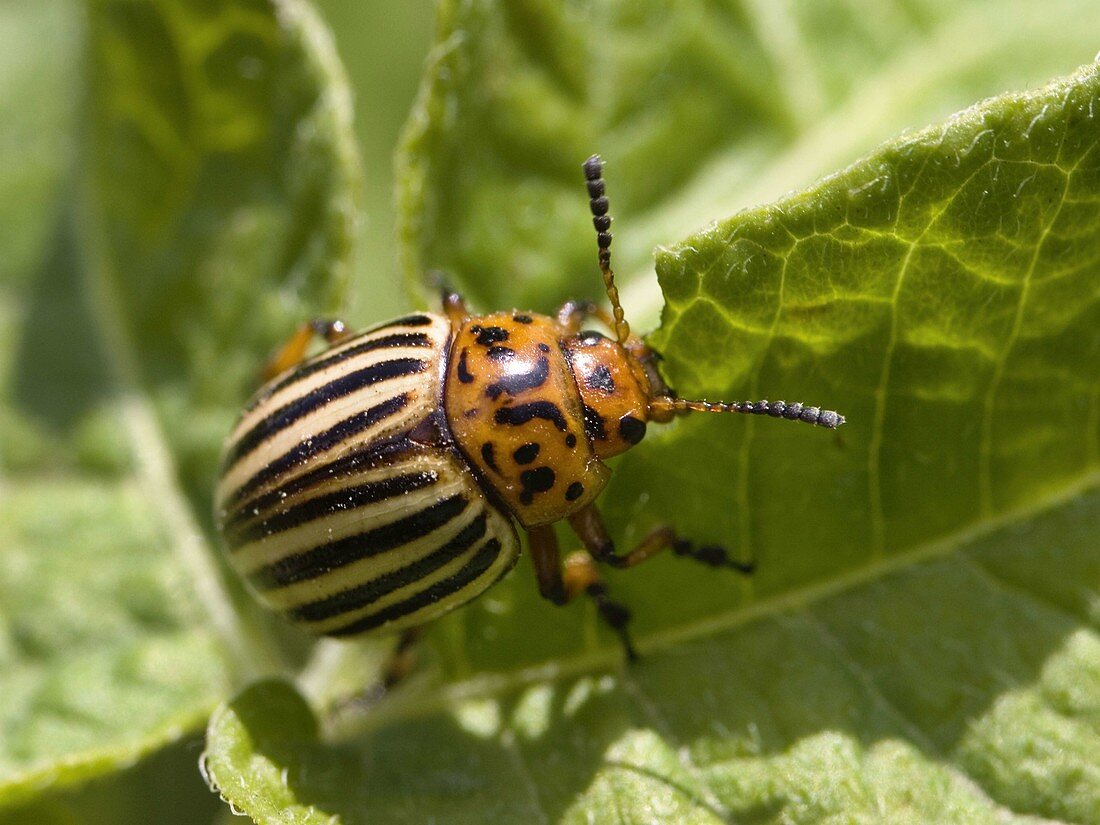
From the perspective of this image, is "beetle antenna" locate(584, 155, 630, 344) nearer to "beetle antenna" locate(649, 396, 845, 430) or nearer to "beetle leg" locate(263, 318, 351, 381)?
"beetle antenna" locate(649, 396, 845, 430)

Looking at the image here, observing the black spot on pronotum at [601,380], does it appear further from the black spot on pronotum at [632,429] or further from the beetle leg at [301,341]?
the beetle leg at [301,341]

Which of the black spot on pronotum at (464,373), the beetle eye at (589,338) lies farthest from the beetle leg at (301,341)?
the beetle eye at (589,338)

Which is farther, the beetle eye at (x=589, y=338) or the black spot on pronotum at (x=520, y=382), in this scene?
the beetle eye at (x=589, y=338)

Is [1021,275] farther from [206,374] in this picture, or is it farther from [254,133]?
[206,374]

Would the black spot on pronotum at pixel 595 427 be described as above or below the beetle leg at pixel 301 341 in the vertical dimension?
below

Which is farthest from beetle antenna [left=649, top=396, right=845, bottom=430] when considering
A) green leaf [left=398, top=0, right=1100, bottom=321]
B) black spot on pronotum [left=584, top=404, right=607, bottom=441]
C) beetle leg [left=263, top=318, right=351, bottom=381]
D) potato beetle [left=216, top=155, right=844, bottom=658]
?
beetle leg [left=263, top=318, right=351, bottom=381]

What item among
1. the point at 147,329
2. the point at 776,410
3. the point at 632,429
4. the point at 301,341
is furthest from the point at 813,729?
the point at 147,329
